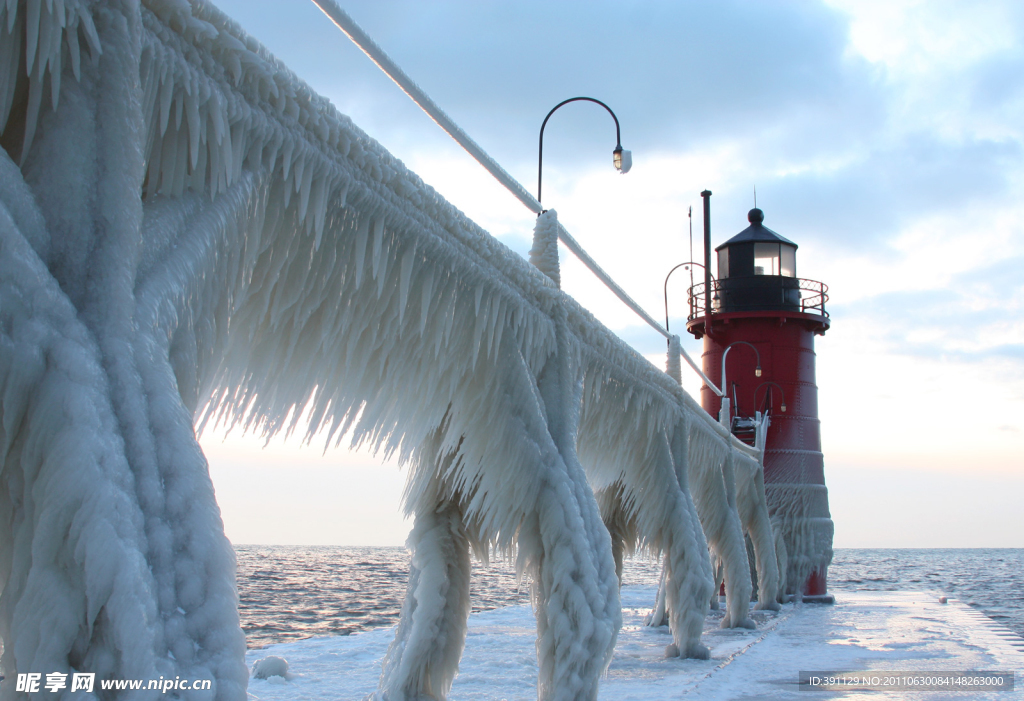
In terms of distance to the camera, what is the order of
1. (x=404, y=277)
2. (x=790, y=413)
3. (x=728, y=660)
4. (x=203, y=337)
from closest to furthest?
1. (x=203, y=337)
2. (x=404, y=277)
3. (x=728, y=660)
4. (x=790, y=413)

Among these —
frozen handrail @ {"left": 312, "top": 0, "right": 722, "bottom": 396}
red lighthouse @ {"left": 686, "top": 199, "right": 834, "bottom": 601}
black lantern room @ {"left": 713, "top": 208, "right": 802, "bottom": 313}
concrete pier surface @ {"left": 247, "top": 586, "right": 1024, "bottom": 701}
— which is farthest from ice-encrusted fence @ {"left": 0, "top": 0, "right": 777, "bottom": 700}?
black lantern room @ {"left": 713, "top": 208, "right": 802, "bottom": 313}

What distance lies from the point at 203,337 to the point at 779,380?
54.8 feet

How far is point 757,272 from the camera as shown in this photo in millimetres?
19094

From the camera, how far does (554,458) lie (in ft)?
13.6

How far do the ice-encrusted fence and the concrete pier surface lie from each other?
1.94m

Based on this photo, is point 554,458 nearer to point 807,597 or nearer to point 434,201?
point 434,201

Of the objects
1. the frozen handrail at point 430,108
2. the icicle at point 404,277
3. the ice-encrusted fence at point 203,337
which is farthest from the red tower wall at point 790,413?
the icicle at point 404,277

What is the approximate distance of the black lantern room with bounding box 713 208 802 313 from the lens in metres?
17.8

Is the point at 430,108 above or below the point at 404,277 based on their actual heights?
above

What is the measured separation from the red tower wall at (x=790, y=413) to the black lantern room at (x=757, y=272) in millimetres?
433

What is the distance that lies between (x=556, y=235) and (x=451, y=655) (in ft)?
9.85

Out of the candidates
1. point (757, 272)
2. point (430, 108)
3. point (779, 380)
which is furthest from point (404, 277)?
point (757, 272)

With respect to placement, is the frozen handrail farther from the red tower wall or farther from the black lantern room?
the black lantern room

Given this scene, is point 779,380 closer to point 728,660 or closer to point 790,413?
point 790,413
